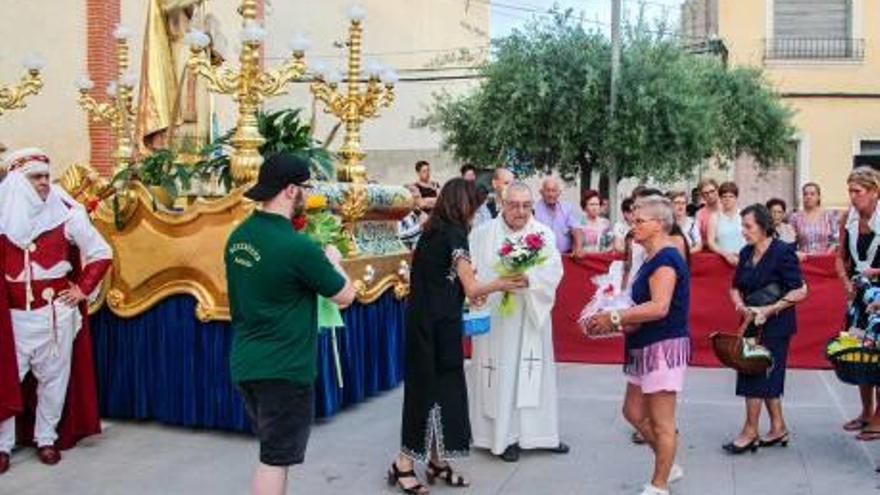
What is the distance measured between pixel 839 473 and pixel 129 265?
5.00 meters

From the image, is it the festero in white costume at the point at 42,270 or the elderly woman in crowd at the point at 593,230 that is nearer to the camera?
the festero in white costume at the point at 42,270

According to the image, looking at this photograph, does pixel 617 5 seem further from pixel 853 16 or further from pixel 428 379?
pixel 428 379

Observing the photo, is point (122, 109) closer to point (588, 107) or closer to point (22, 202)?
point (22, 202)

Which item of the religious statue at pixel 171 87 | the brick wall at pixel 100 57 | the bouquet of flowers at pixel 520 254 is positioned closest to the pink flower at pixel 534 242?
the bouquet of flowers at pixel 520 254

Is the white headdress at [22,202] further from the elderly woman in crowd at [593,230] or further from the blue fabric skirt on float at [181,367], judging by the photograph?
the elderly woman in crowd at [593,230]

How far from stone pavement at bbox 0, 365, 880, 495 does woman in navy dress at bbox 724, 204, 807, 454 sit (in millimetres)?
275

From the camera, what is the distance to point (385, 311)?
8.42 m

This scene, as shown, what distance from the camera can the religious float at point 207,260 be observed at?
7.06 metres

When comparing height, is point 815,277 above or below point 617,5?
below

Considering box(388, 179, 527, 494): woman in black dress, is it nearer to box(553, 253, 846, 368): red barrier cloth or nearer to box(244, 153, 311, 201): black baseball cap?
box(244, 153, 311, 201): black baseball cap

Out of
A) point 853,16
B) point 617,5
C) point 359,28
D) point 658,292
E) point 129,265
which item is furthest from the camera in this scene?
point 853,16

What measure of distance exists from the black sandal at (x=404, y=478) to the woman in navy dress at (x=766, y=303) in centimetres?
218

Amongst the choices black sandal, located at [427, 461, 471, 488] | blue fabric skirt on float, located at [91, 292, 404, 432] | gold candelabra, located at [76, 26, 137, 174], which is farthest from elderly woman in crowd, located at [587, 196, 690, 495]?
gold candelabra, located at [76, 26, 137, 174]

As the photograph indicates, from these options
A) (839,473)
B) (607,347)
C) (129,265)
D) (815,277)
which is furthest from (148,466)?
(815,277)
